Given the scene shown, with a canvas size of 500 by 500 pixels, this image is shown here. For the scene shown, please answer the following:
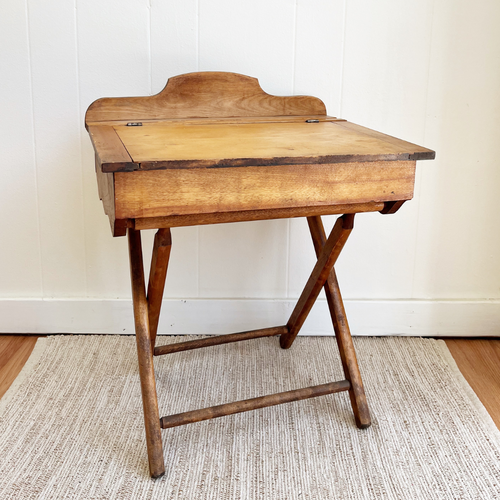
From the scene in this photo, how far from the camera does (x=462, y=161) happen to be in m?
1.86

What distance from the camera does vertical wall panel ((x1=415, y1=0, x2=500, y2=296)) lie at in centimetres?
174

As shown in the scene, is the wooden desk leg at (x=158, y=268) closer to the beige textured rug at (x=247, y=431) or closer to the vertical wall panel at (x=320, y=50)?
the beige textured rug at (x=247, y=431)

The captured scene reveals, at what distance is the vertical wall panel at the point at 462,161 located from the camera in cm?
174

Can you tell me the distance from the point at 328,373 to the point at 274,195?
32.7 inches

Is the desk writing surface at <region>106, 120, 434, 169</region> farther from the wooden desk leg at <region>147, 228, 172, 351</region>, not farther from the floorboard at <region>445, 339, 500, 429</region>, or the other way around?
the floorboard at <region>445, 339, 500, 429</region>

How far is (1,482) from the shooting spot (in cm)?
126

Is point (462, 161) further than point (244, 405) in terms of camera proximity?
Yes

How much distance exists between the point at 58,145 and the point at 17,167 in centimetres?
15

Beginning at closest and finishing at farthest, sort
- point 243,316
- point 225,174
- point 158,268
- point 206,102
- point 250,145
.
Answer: point 225,174, point 250,145, point 158,268, point 206,102, point 243,316

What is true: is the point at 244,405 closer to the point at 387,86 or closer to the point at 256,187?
the point at 256,187

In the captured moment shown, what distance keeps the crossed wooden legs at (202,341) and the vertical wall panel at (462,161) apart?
1.80 feet

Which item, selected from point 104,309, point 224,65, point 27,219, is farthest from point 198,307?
point 224,65

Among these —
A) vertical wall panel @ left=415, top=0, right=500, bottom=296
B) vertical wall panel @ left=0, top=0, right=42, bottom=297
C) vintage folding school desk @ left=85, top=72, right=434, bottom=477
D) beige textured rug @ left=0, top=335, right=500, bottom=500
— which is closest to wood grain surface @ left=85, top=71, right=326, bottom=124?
vintage folding school desk @ left=85, top=72, right=434, bottom=477

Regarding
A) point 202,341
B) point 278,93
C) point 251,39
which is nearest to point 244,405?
point 202,341
